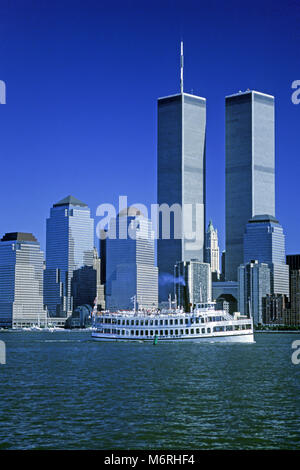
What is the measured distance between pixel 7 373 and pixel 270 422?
4657 cm

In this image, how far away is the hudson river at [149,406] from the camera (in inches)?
1976

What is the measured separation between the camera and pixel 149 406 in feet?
211

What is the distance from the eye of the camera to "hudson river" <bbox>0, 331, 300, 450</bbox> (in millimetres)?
50188

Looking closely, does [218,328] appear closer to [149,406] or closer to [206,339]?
[206,339]

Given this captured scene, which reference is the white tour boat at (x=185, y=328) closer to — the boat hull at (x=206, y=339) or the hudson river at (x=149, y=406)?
the boat hull at (x=206, y=339)

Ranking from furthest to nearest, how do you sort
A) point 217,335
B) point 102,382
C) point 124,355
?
point 217,335
point 124,355
point 102,382

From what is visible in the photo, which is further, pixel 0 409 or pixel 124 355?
pixel 124 355

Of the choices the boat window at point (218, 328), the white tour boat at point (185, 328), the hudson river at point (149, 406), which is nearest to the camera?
the hudson river at point (149, 406)

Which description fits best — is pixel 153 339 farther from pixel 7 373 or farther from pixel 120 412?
pixel 120 412

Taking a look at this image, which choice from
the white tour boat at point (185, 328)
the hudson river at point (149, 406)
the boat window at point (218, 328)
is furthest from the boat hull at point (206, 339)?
the hudson river at point (149, 406)

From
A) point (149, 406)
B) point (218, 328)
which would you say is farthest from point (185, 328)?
point (149, 406)

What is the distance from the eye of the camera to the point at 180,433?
52438 mm

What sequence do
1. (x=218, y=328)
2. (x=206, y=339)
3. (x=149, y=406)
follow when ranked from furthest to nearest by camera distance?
(x=218, y=328)
(x=206, y=339)
(x=149, y=406)
